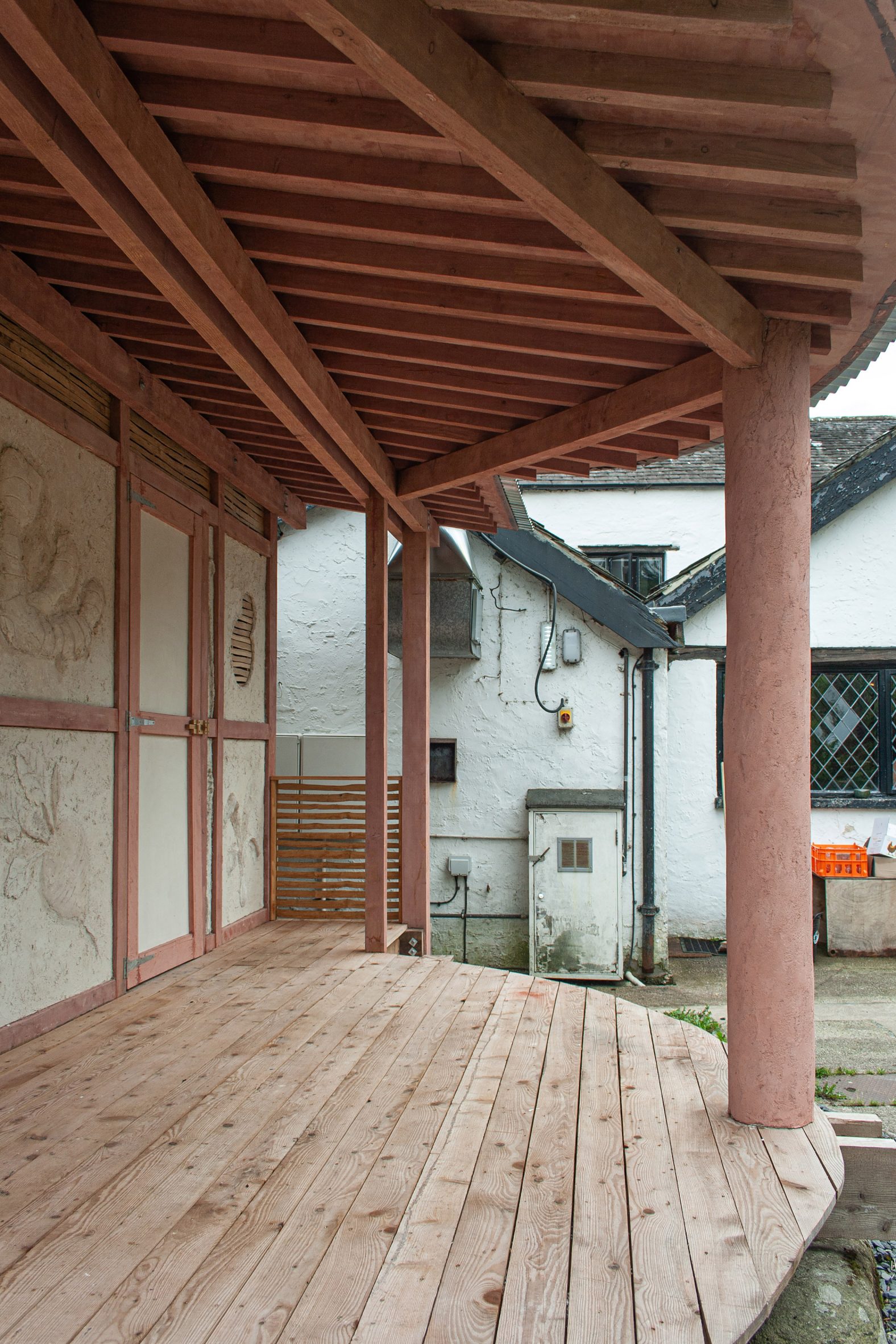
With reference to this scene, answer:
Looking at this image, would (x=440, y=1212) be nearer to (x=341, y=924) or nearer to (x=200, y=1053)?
(x=200, y=1053)

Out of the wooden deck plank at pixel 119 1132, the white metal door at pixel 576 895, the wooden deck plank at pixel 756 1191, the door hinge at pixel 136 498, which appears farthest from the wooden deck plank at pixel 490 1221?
the white metal door at pixel 576 895

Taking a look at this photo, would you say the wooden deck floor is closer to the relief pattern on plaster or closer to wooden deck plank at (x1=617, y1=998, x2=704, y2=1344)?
wooden deck plank at (x1=617, y1=998, x2=704, y2=1344)

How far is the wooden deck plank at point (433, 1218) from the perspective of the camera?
6.99 ft

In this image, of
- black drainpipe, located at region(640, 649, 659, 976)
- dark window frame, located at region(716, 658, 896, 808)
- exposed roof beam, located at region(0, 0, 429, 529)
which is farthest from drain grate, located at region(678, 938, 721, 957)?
exposed roof beam, located at region(0, 0, 429, 529)

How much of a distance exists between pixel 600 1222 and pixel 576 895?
20.1 ft

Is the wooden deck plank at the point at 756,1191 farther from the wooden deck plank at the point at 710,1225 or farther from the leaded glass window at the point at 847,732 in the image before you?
the leaded glass window at the point at 847,732

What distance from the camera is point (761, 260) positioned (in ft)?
10.1

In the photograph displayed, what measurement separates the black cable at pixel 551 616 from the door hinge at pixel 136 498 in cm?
464

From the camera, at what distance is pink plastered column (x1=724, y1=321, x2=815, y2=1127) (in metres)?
3.20

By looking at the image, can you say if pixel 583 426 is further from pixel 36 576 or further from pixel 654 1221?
pixel 654 1221

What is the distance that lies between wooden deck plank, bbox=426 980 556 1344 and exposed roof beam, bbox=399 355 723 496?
104 inches

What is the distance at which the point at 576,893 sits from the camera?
28.3ft

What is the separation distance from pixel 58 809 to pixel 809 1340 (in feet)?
11.1

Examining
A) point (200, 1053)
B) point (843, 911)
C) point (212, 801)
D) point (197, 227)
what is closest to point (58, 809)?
point (200, 1053)
